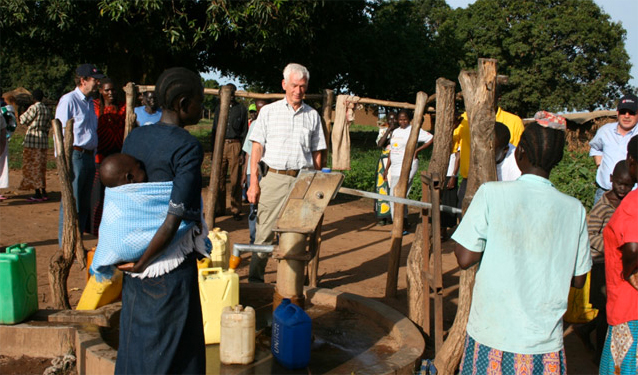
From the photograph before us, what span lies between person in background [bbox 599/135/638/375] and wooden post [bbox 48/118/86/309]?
3.81 m

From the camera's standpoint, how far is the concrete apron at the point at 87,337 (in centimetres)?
353

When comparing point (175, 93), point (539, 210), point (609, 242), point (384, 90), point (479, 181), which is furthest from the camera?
point (384, 90)

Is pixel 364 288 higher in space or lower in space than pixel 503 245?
lower

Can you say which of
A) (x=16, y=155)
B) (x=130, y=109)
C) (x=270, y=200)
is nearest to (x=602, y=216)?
(x=270, y=200)

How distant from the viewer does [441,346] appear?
12.9 feet

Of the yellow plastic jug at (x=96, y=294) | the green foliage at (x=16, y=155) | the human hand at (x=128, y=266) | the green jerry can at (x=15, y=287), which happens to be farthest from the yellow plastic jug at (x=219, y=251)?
the green foliage at (x=16, y=155)

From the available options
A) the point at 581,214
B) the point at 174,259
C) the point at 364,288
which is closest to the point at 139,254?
the point at 174,259

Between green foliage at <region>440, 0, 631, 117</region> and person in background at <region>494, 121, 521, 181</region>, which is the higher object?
green foliage at <region>440, 0, 631, 117</region>

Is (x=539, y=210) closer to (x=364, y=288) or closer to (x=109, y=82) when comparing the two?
(x=364, y=288)

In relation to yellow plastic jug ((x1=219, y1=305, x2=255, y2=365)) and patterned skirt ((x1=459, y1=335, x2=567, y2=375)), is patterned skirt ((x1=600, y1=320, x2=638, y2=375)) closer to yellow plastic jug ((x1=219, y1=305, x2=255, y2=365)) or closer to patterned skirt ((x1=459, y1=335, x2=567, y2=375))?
patterned skirt ((x1=459, y1=335, x2=567, y2=375))

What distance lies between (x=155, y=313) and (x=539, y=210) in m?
1.62

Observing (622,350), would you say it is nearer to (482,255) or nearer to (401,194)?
(482,255)

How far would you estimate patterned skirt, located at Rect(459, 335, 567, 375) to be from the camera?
243 cm

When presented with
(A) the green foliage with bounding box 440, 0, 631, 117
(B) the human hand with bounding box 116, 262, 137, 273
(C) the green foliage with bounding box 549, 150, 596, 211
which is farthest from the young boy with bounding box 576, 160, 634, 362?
(A) the green foliage with bounding box 440, 0, 631, 117
